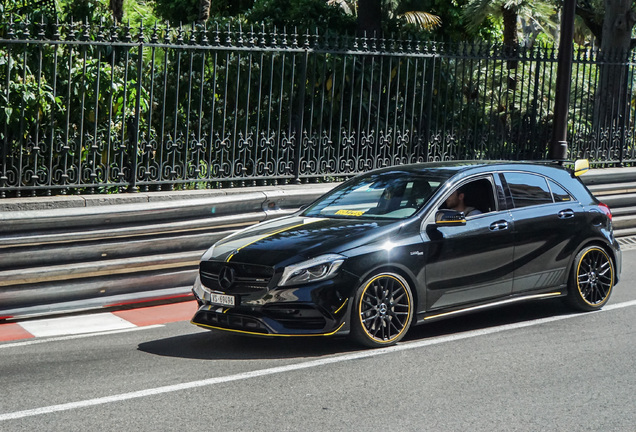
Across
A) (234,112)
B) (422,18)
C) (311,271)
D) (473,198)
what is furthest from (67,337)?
(422,18)

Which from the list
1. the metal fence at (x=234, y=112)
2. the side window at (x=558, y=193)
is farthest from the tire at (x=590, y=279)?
the metal fence at (x=234, y=112)

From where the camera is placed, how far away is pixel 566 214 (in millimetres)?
8773

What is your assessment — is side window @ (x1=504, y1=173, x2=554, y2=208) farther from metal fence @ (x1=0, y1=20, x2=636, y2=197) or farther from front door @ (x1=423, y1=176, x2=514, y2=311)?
metal fence @ (x1=0, y1=20, x2=636, y2=197)

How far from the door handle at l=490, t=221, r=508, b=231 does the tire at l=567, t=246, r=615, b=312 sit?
3.43ft

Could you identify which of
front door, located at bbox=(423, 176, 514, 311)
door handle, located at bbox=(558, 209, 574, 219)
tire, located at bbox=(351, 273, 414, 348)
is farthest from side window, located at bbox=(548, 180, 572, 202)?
tire, located at bbox=(351, 273, 414, 348)

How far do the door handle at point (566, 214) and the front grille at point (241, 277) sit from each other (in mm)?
3127

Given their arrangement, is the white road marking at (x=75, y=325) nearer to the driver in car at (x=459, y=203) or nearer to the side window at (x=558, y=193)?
the driver in car at (x=459, y=203)

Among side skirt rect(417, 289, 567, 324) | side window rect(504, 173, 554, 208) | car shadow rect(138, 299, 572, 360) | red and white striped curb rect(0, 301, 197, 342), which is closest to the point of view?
car shadow rect(138, 299, 572, 360)

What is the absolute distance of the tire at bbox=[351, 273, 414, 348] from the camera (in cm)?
718

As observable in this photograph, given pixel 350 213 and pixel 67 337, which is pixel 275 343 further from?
pixel 67 337

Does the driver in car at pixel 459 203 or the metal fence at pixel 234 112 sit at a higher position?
the metal fence at pixel 234 112

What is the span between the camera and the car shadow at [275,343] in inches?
285

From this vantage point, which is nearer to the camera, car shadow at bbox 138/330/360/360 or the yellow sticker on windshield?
car shadow at bbox 138/330/360/360

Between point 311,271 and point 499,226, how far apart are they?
6.57 ft
